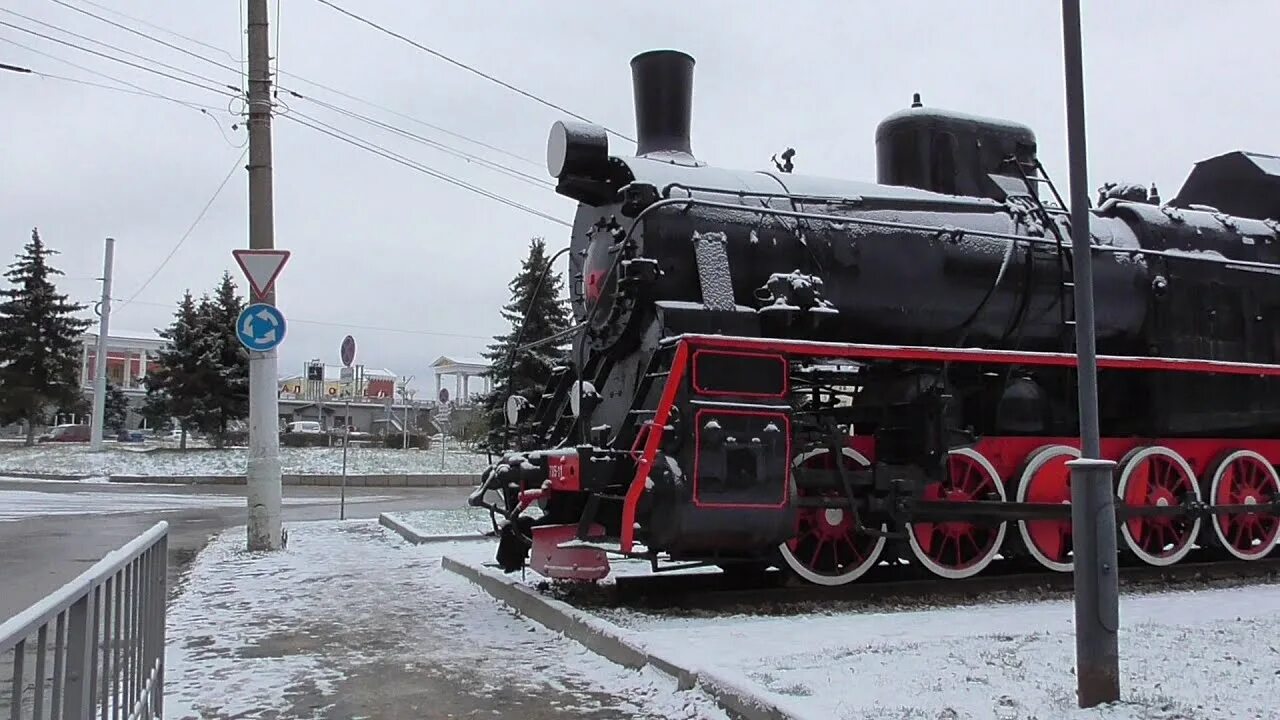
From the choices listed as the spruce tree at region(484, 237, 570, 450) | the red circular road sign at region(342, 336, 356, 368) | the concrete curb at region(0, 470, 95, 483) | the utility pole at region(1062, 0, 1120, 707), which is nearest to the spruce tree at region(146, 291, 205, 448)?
the concrete curb at region(0, 470, 95, 483)

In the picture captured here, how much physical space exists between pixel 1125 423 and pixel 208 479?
23.3 meters

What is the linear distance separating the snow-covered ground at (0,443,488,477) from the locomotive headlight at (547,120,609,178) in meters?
21.0

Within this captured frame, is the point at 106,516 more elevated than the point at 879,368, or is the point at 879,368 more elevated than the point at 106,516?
the point at 879,368

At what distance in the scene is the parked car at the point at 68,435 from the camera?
150 feet

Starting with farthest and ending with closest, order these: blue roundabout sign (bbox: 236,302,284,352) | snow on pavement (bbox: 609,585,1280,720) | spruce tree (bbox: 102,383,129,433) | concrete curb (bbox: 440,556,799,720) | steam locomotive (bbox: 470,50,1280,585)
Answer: spruce tree (bbox: 102,383,129,433)
blue roundabout sign (bbox: 236,302,284,352)
steam locomotive (bbox: 470,50,1280,585)
concrete curb (bbox: 440,556,799,720)
snow on pavement (bbox: 609,585,1280,720)

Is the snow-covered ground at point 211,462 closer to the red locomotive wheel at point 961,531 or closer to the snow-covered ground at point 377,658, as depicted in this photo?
the snow-covered ground at point 377,658

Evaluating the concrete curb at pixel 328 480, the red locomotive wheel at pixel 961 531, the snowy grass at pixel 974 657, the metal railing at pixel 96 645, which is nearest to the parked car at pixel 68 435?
the concrete curb at pixel 328 480

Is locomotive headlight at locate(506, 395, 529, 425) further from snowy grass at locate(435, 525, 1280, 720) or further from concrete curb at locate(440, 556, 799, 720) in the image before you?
snowy grass at locate(435, 525, 1280, 720)

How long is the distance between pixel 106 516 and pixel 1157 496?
46.1 feet

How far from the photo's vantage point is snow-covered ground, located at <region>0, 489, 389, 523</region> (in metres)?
16.3

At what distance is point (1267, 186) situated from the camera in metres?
10.7

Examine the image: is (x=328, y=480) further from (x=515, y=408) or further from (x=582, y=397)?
(x=582, y=397)

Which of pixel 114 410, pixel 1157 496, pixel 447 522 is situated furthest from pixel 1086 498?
pixel 114 410

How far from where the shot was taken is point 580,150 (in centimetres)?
777
